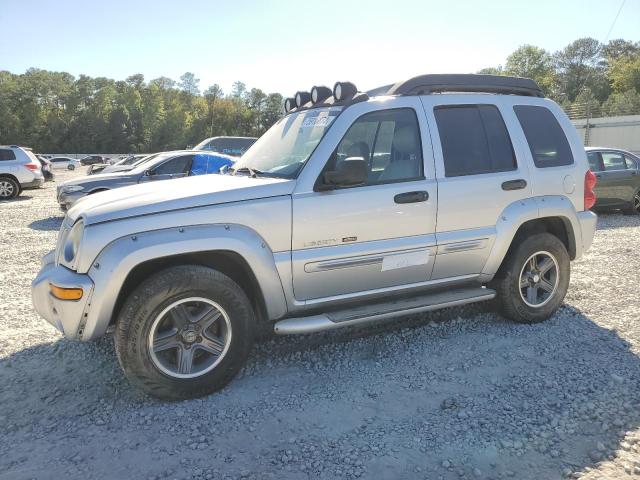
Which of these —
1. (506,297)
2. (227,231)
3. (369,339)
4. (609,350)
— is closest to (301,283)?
(227,231)

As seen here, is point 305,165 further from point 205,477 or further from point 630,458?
point 630,458

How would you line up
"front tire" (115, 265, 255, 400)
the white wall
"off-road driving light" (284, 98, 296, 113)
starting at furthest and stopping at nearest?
the white wall < "off-road driving light" (284, 98, 296, 113) < "front tire" (115, 265, 255, 400)

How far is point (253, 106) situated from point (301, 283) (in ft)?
398

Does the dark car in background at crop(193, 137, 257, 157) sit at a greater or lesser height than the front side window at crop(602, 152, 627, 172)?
greater

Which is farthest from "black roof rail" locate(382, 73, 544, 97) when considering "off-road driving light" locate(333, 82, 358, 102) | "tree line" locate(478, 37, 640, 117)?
"tree line" locate(478, 37, 640, 117)

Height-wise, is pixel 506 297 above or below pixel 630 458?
above

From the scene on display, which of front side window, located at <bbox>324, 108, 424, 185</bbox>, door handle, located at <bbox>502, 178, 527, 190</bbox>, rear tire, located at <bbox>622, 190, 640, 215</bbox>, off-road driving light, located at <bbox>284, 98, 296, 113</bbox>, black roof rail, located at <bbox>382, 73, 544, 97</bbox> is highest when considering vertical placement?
black roof rail, located at <bbox>382, 73, 544, 97</bbox>

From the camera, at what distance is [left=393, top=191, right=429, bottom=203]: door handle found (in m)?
3.92

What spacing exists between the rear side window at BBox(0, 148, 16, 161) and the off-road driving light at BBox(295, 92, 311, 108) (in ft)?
50.3

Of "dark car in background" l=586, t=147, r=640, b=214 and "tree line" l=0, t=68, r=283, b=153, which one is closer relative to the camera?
"dark car in background" l=586, t=147, r=640, b=214

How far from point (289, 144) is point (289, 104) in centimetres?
92

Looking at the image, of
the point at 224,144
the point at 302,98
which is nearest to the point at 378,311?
the point at 302,98

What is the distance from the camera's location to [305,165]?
3760mm

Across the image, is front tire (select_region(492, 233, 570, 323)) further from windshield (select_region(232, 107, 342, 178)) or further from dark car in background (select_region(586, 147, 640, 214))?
dark car in background (select_region(586, 147, 640, 214))
